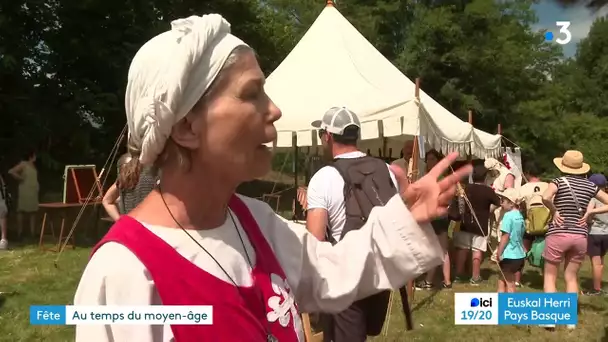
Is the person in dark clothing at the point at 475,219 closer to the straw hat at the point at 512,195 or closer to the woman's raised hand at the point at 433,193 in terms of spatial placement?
the straw hat at the point at 512,195

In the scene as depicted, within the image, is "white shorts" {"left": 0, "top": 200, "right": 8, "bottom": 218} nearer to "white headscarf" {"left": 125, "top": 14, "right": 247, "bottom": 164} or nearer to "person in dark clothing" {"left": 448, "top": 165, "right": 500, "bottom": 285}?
"person in dark clothing" {"left": 448, "top": 165, "right": 500, "bottom": 285}

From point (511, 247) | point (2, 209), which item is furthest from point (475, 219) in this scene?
point (2, 209)

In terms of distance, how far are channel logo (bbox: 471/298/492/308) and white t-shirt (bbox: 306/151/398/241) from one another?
116 centimetres

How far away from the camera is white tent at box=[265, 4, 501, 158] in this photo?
18.3 feet

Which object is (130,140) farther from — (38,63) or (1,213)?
(38,63)

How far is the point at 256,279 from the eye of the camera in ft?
3.75

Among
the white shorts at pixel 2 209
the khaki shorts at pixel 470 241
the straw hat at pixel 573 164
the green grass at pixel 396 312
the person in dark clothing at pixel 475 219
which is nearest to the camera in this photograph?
the green grass at pixel 396 312

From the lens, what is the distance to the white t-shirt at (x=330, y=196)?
10.4ft

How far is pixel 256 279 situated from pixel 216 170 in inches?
9.3

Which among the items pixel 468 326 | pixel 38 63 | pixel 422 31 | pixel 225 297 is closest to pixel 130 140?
pixel 225 297

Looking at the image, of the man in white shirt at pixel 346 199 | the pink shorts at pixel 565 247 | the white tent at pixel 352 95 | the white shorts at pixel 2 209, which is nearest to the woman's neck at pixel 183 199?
the man in white shirt at pixel 346 199

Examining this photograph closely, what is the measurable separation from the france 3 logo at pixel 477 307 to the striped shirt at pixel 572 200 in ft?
5.68

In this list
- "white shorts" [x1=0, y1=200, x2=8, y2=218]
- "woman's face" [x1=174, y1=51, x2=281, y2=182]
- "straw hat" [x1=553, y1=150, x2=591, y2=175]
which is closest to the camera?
"woman's face" [x1=174, y1=51, x2=281, y2=182]

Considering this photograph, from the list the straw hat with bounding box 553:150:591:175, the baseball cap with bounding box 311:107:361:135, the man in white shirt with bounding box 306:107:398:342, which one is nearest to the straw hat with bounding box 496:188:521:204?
the straw hat with bounding box 553:150:591:175
